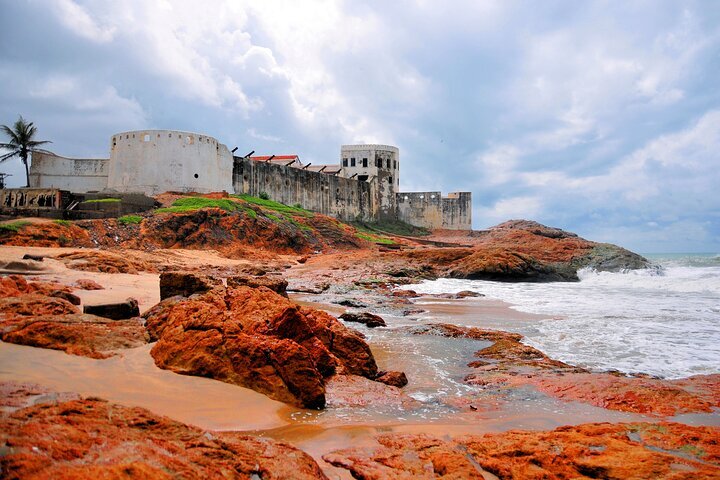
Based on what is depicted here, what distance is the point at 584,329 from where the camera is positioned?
8.67 metres

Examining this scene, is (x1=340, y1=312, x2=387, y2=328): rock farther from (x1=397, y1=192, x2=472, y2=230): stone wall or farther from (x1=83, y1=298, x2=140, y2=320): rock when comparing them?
(x1=397, y1=192, x2=472, y2=230): stone wall

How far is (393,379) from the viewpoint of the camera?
486 cm

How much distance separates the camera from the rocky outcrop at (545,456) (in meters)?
2.73

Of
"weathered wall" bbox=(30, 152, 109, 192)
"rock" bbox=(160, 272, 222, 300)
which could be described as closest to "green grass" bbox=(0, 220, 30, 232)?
"rock" bbox=(160, 272, 222, 300)

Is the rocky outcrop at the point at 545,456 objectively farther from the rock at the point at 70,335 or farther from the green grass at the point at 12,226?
the green grass at the point at 12,226

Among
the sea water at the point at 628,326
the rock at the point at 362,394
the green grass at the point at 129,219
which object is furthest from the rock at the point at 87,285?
the green grass at the point at 129,219

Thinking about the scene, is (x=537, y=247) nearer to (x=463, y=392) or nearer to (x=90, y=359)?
(x=463, y=392)

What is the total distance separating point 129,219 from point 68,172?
45.4 ft

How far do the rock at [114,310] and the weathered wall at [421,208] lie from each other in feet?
149

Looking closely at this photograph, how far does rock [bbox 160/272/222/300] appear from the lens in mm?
7035

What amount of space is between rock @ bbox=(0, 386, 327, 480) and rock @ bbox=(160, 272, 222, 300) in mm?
4586

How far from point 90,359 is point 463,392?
11.9 feet

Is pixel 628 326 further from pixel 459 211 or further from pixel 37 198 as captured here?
pixel 459 211

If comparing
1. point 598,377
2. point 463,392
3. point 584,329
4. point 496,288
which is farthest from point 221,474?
point 496,288
